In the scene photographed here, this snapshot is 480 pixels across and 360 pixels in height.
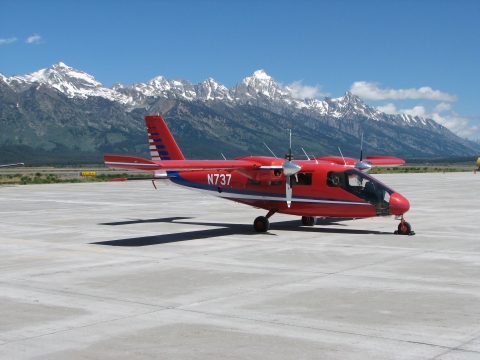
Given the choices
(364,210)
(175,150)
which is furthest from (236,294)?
(175,150)

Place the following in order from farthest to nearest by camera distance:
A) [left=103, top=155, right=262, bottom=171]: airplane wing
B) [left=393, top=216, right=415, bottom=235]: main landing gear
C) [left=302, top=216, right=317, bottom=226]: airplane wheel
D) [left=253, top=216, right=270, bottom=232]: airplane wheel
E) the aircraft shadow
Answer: [left=302, top=216, right=317, bottom=226]: airplane wheel < [left=253, top=216, right=270, bottom=232]: airplane wheel < [left=393, top=216, right=415, bottom=235]: main landing gear < the aircraft shadow < [left=103, top=155, right=262, bottom=171]: airplane wing

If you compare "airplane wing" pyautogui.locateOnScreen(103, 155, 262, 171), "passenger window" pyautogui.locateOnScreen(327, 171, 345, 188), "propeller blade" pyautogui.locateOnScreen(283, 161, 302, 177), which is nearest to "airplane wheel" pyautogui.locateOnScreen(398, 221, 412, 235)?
"passenger window" pyautogui.locateOnScreen(327, 171, 345, 188)

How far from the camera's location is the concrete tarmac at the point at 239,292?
28.2 ft

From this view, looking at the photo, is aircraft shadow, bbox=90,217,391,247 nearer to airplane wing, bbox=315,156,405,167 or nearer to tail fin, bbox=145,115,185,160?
airplane wing, bbox=315,156,405,167

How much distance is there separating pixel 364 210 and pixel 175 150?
916 cm

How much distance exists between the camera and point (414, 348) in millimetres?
8352

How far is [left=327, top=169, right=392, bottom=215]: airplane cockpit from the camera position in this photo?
789 inches

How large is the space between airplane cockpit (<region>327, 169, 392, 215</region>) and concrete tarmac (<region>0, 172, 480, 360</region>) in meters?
1.11

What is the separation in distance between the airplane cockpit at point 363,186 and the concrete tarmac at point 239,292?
3.63 feet

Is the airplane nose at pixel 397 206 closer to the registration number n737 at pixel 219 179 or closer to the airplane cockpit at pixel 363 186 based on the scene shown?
the airplane cockpit at pixel 363 186

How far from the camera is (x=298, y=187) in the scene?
21.4 metres

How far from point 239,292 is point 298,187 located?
9.94m

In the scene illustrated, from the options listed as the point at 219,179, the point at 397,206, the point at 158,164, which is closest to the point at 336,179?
the point at 397,206

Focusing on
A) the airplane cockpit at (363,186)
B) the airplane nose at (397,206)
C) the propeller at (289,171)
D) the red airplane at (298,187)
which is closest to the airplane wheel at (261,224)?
the red airplane at (298,187)
